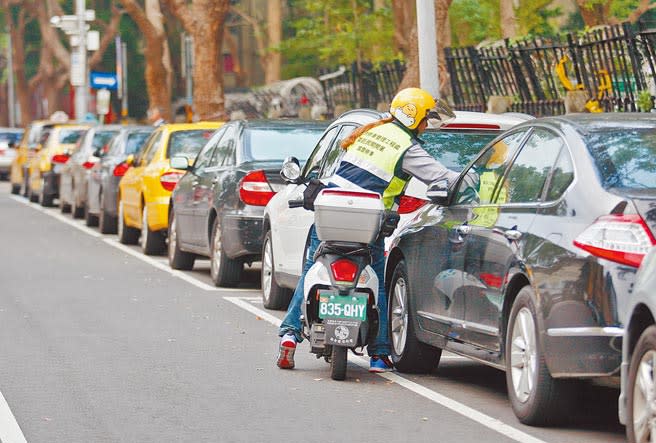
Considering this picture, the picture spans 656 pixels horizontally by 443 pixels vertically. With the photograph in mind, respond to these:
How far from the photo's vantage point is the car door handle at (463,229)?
9.66 m

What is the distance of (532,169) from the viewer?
29.9 ft

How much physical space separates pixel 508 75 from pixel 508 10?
15.1 meters

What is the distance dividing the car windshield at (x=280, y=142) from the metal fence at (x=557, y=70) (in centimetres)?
377

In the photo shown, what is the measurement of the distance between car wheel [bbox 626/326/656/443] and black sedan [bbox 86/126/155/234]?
16.8m

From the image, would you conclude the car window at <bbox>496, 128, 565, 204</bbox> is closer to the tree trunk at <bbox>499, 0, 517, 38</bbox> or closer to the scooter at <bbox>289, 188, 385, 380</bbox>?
the scooter at <bbox>289, 188, 385, 380</bbox>

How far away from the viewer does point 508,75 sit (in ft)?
77.1

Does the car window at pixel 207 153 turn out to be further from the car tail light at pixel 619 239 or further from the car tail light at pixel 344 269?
the car tail light at pixel 619 239

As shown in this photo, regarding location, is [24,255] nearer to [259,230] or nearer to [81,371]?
[259,230]

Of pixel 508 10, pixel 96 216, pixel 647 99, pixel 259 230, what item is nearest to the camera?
pixel 259 230

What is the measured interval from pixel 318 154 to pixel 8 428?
5.31m

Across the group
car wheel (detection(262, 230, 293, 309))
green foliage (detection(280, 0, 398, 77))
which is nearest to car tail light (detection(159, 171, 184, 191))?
car wheel (detection(262, 230, 293, 309))

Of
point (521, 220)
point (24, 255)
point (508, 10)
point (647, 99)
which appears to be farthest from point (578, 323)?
point (508, 10)

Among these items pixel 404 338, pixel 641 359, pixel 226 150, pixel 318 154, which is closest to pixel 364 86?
pixel 226 150

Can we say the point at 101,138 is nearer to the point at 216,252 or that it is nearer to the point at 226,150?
the point at 226,150
